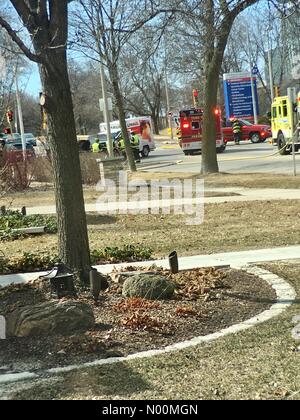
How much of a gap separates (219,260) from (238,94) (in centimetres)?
4814

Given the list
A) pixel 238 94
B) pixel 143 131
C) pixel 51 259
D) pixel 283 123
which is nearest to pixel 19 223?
pixel 51 259

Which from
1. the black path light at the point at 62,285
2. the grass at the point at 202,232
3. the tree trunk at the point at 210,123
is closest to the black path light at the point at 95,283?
the black path light at the point at 62,285

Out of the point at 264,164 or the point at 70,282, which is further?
the point at 264,164

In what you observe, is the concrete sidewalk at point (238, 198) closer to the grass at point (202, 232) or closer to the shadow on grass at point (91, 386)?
the grass at point (202, 232)

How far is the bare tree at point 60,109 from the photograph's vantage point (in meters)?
5.83

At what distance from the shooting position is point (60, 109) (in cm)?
593

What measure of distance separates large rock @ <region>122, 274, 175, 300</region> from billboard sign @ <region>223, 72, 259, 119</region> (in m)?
48.6

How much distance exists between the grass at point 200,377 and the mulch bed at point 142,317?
346 mm

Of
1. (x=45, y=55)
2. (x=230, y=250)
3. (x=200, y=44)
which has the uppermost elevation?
(x=200, y=44)

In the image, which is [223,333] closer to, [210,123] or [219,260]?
[219,260]

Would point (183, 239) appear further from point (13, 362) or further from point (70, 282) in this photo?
point (13, 362)

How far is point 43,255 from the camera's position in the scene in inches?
345

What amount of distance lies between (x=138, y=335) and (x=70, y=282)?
1.18m

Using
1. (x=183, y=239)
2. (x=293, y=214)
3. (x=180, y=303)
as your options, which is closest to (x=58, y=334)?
(x=180, y=303)
